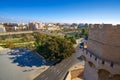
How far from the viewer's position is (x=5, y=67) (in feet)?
130

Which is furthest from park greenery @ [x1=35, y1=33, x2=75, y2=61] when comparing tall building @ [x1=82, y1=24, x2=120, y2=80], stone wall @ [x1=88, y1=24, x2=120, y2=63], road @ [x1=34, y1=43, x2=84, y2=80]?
stone wall @ [x1=88, y1=24, x2=120, y2=63]

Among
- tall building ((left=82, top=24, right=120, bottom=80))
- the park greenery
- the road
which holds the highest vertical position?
tall building ((left=82, top=24, right=120, bottom=80))

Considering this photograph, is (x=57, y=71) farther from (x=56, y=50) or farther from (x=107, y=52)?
(x=107, y=52)

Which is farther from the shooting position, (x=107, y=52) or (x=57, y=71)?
(x=57, y=71)

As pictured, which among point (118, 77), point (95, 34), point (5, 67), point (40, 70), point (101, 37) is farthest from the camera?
point (5, 67)

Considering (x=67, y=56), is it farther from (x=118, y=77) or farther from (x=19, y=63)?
(x=118, y=77)

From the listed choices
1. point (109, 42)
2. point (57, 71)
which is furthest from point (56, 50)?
point (109, 42)

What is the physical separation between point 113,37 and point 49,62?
116ft

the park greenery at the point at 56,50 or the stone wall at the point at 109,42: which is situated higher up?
the stone wall at the point at 109,42

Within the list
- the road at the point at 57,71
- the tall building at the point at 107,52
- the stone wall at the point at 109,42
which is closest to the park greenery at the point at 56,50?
the road at the point at 57,71

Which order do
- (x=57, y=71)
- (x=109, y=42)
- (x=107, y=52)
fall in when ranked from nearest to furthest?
1. (x=109, y=42)
2. (x=107, y=52)
3. (x=57, y=71)

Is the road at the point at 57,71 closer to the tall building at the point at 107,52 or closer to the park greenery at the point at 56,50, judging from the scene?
the park greenery at the point at 56,50

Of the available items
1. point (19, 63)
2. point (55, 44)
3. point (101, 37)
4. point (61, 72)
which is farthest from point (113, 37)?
point (19, 63)

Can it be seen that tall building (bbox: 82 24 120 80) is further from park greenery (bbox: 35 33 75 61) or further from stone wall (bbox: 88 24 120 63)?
park greenery (bbox: 35 33 75 61)
